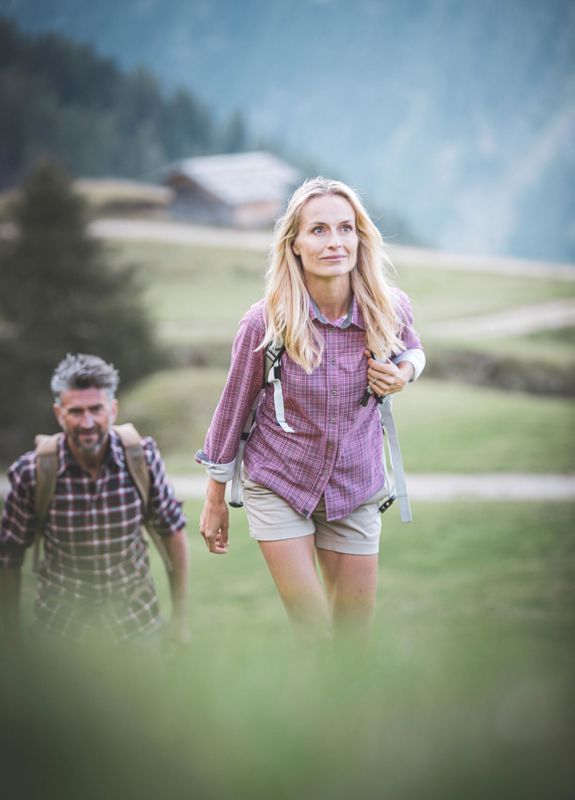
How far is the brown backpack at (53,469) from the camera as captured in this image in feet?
12.0

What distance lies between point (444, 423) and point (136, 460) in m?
17.1

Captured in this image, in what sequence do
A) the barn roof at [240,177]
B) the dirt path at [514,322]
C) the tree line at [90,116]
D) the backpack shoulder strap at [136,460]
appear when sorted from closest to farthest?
1. the backpack shoulder strap at [136,460]
2. the dirt path at [514,322]
3. the barn roof at [240,177]
4. the tree line at [90,116]

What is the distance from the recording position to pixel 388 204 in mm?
62688

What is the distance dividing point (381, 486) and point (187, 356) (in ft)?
85.8

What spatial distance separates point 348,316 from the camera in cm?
333

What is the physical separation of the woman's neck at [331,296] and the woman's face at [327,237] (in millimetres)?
36

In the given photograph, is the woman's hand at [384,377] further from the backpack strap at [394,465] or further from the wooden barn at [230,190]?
the wooden barn at [230,190]

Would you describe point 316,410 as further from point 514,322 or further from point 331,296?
point 514,322

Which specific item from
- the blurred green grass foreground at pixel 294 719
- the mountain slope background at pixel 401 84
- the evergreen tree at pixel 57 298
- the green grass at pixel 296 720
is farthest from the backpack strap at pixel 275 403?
the mountain slope background at pixel 401 84

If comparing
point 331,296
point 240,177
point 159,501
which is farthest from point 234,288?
point 331,296

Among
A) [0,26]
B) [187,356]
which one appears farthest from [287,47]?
[187,356]

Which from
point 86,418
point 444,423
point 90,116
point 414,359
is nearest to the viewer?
point 414,359

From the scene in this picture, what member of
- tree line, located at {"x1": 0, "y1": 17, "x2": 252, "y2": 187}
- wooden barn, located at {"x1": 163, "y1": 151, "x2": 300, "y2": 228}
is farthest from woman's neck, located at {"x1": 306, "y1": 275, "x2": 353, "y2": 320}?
tree line, located at {"x1": 0, "y1": 17, "x2": 252, "y2": 187}

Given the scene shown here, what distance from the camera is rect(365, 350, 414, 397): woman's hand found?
10.7 feet
